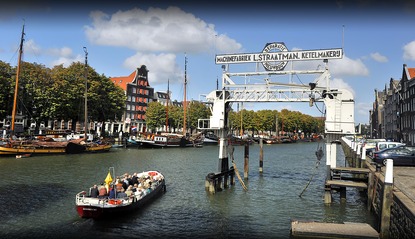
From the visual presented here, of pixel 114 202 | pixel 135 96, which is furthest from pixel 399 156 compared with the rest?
pixel 135 96

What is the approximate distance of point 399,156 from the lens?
29.1 meters

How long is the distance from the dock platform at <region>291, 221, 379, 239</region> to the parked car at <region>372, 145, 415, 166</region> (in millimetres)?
16608

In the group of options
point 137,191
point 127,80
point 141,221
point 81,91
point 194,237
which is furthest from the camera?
point 127,80

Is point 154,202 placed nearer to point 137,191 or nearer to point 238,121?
point 137,191

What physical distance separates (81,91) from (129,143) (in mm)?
16323

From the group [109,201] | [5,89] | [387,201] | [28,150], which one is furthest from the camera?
[5,89]

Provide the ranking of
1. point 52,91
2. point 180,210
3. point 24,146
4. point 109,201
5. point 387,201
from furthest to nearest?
point 52,91 < point 24,146 < point 180,210 < point 109,201 < point 387,201

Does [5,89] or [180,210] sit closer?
[180,210]

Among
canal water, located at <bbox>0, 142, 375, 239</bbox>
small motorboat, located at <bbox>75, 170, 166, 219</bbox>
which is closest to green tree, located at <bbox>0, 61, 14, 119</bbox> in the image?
canal water, located at <bbox>0, 142, 375, 239</bbox>

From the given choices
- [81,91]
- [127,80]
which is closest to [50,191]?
[81,91]

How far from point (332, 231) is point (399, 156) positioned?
18.4 meters

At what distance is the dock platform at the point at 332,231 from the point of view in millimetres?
14094

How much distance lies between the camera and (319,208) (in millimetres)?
22031

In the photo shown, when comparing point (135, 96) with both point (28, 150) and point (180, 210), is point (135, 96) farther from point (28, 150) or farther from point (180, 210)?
point (180, 210)
